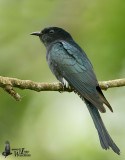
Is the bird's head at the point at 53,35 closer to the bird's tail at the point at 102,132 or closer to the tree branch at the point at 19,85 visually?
the tree branch at the point at 19,85

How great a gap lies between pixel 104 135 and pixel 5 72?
1.75 metres

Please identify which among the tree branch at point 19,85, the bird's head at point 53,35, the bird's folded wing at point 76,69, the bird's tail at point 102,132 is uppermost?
the bird's head at point 53,35

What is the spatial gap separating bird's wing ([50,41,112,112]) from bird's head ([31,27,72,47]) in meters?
0.46

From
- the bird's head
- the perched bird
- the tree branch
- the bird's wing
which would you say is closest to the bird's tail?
the perched bird

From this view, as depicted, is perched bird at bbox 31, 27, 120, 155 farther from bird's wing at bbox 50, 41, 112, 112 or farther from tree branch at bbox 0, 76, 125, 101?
tree branch at bbox 0, 76, 125, 101

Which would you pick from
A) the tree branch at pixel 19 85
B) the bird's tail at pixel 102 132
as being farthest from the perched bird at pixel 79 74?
the tree branch at pixel 19 85

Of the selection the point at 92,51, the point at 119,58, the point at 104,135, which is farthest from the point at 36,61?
the point at 104,135

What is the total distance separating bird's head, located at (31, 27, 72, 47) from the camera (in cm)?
709

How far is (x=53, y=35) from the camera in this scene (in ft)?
23.3

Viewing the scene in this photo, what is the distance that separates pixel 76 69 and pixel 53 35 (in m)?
1.08

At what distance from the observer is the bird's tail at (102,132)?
5.42 metres

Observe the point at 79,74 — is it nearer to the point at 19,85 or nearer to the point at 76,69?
the point at 76,69

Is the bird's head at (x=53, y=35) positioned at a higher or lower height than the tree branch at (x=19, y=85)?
higher

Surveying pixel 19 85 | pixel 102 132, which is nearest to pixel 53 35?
pixel 19 85
